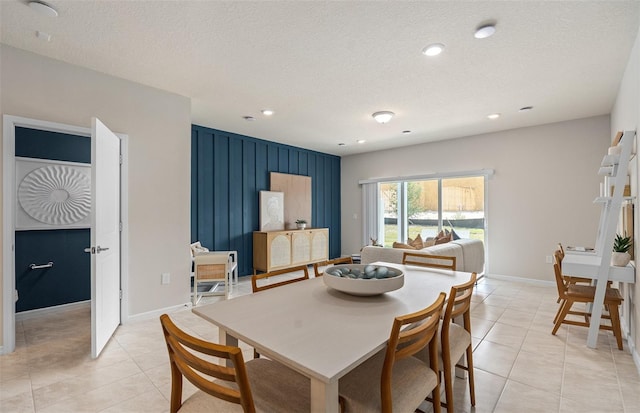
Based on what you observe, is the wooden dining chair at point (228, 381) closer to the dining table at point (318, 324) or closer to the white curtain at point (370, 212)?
the dining table at point (318, 324)

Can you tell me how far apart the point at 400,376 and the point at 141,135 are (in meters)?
3.35

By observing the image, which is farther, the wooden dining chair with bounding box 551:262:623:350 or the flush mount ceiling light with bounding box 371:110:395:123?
the flush mount ceiling light with bounding box 371:110:395:123

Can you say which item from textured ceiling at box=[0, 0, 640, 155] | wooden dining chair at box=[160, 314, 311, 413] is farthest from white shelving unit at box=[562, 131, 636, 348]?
wooden dining chair at box=[160, 314, 311, 413]

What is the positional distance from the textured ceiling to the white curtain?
9.87 feet

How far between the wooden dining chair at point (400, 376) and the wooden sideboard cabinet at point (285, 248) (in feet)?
13.3

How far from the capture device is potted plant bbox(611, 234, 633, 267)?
2619mm

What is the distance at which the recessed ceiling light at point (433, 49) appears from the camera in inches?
96.2

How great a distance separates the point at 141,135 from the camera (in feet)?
10.7

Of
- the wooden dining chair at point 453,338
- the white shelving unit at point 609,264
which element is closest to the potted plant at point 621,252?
the white shelving unit at point 609,264

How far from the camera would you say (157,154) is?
3389 mm

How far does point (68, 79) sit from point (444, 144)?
5644 mm

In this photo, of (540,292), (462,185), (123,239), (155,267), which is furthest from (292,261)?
(540,292)

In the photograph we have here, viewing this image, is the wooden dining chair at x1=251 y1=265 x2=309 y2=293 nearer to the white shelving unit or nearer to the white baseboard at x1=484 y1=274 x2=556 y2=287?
the white shelving unit

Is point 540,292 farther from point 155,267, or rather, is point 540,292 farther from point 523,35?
point 155,267
